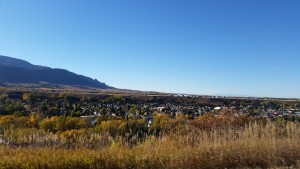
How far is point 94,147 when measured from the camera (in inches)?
423

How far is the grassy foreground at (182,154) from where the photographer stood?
8.73m

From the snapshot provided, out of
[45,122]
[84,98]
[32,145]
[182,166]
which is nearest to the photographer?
[182,166]

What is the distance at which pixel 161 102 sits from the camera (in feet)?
421

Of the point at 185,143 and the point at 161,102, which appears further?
the point at 161,102

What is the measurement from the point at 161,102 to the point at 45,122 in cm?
7426

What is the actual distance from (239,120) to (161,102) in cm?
11181

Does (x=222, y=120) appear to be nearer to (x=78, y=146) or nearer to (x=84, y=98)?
(x=78, y=146)

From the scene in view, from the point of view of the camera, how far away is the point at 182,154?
9.20 meters

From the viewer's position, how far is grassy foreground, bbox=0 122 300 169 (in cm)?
873

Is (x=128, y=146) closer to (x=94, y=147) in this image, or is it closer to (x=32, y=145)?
(x=94, y=147)

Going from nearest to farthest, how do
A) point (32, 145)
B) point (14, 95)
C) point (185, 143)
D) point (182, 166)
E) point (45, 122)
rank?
1. point (182, 166)
2. point (185, 143)
3. point (32, 145)
4. point (45, 122)
5. point (14, 95)

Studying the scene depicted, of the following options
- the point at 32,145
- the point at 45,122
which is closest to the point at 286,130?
the point at 32,145

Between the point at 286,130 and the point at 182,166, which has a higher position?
the point at 286,130

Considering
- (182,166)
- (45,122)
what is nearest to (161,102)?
(45,122)
